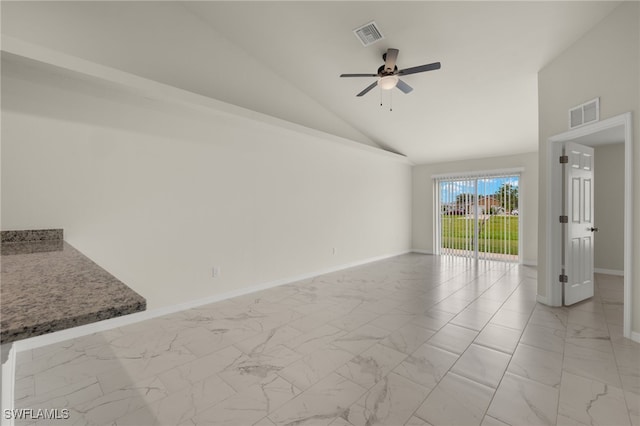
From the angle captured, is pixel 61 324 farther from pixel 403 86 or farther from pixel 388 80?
pixel 403 86

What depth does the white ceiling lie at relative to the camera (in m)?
2.87

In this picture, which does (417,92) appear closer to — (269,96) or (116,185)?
(269,96)

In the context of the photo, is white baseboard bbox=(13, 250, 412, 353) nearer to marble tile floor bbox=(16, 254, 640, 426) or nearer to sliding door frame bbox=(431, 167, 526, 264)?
marble tile floor bbox=(16, 254, 640, 426)

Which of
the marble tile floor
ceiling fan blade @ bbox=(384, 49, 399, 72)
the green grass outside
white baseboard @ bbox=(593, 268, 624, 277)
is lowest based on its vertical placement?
the marble tile floor

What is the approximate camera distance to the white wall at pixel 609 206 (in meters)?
5.16

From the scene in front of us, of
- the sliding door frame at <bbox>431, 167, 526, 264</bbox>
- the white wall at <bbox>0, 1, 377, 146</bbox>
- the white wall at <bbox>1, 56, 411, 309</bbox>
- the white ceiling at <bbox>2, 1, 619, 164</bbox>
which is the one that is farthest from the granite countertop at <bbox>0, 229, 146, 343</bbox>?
the sliding door frame at <bbox>431, 167, 526, 264</bbox>

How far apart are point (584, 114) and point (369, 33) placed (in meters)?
2.55

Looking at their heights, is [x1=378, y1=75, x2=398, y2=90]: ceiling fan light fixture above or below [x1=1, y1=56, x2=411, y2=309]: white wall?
above

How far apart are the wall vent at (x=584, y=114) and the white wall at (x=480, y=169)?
330 centimetres

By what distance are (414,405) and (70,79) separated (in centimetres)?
423

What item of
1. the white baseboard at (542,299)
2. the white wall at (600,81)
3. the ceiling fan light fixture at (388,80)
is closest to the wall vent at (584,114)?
the white wall at (600,81)

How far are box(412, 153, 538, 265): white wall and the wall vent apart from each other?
3.30 m

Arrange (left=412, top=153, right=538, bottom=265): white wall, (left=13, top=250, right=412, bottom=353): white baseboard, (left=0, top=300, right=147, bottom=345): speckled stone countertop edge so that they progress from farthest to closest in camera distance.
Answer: (left=412, top=153, right=538, bottom=265): white wall
(left=13, top=250, right=412, bottom=353): white baseboard
(left=0, top=300, right=147, bottom=345): speckled stone countertop edge

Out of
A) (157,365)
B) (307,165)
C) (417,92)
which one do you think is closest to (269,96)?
(307,165)
